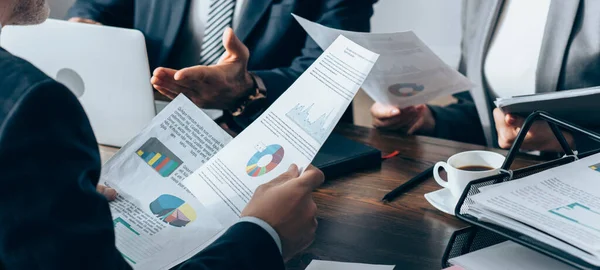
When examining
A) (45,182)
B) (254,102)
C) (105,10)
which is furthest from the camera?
(105,10)

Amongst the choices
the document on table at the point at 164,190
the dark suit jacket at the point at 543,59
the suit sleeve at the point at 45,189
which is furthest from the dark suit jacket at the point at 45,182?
the dark suit jacket at the point at 543,59

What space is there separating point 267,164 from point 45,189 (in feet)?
1.25

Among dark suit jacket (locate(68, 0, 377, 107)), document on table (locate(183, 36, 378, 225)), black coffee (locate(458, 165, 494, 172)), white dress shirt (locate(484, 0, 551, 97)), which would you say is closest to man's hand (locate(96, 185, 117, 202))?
document on table (locate(183, 36, 378, 225))

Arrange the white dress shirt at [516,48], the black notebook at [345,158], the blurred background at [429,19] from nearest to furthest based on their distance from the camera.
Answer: the black notebook at [345,158]
the white dress shirt at [516,48]
the blurred background at [429,19]

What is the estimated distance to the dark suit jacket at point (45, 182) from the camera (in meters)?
0.55

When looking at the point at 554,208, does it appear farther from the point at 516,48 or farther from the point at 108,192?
the point at 516,48

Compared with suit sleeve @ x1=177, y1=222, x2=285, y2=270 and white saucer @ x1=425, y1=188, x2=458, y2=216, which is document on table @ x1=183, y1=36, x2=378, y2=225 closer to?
suit sleeve @ x1=177, y1=222, x2=285, y2=270

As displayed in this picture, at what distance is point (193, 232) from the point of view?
851 mm

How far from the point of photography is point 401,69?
118cm

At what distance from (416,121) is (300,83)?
0.66m

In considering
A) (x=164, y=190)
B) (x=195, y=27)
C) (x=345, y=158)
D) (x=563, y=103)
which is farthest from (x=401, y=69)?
(x=195, y=27)

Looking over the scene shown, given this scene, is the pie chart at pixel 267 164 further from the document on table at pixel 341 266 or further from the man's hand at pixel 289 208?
the document on table at pixel 341 266

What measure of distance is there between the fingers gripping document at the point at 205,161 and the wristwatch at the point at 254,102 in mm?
399

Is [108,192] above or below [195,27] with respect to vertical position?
above
